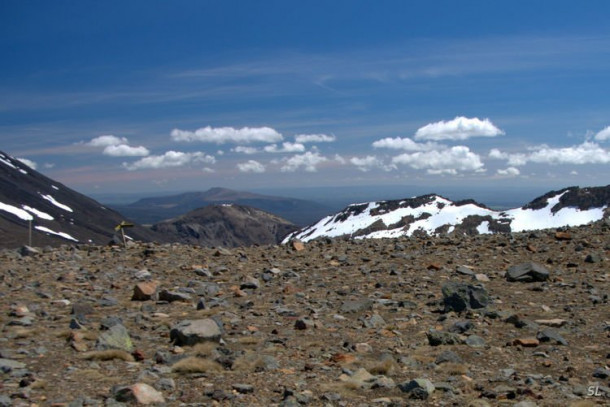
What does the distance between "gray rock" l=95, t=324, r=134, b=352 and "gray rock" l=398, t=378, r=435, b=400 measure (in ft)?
18.1

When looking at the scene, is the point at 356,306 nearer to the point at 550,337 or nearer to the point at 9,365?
the point at 550,337

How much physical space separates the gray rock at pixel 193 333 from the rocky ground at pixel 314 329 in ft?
0.13

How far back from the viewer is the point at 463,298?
1321 cm

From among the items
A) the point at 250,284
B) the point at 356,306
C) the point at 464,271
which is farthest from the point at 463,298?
the point at 250,284

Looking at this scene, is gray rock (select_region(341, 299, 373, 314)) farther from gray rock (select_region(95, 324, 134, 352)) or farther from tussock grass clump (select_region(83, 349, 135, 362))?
tussock grass clump (select_region(83, 349, 135, 362))

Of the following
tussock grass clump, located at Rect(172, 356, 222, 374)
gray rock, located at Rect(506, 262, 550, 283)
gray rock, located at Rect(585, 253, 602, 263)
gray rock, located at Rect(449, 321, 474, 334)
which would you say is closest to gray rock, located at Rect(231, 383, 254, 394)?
tussock grass clump, located at Rect(172, 356, 222, 374)

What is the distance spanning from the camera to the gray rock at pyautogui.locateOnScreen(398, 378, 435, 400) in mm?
7828

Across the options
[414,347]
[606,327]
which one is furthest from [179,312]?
[606,327]

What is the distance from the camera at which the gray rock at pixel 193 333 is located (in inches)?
408

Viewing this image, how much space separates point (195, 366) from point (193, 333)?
1665 millimetres

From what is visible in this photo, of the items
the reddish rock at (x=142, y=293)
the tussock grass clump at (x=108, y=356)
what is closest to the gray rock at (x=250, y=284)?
the reddish rock at (x=142, y=293)

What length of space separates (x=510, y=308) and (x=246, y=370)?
8039mm

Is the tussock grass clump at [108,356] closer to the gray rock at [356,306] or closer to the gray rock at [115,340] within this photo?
the gray rock at [115,340]

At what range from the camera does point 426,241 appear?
2423cm
